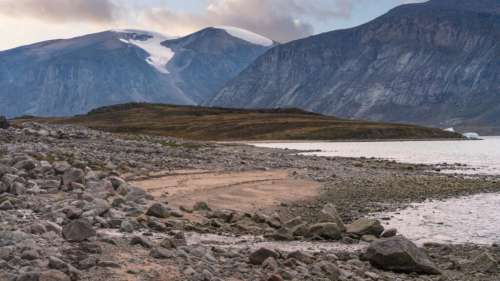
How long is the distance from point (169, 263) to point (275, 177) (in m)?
33.4

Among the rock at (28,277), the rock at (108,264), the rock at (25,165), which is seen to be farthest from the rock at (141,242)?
the rock at (25,165)

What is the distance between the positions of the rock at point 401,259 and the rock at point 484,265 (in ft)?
5.14

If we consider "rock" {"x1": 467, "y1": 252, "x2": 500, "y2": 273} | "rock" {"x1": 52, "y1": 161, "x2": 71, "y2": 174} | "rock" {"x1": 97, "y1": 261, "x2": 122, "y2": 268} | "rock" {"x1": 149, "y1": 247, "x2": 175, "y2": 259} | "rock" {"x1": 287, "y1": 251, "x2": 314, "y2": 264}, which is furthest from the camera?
"rock" {"x1": 52, "y1": 161, "x2": 71, "y2": 174}

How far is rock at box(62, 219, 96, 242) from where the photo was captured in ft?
58.1

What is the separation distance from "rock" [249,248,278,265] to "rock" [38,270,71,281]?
596 centimetres

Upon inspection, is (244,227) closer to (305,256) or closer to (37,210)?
(305,256)

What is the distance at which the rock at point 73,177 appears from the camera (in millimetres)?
29359

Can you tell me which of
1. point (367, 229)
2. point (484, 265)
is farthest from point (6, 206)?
point (484, 265)

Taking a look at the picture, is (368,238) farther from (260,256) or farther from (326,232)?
(260,256)

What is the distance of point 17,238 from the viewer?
16344 millimetres

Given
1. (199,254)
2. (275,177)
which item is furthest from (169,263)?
(275,177)

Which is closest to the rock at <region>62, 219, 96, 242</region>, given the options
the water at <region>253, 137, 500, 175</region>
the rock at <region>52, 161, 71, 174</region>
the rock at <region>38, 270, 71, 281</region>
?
the rock at <region>38, 270, 71, 281</region>

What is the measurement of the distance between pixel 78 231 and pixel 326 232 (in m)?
10.7

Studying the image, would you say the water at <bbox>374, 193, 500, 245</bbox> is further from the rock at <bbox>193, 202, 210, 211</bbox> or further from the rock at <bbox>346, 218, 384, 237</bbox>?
the rock at <bbox>193, 202, 210, 211</bbox>
